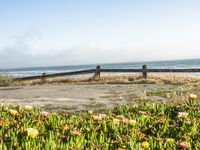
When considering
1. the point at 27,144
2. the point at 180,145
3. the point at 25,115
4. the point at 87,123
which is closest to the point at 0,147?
the point at 27,144

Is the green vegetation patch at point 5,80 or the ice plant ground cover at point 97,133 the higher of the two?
the ice plant ground cover at point 97,133

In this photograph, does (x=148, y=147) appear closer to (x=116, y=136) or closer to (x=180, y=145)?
(x=180, y=145)

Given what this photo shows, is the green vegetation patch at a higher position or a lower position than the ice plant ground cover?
lower

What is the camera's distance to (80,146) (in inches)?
156

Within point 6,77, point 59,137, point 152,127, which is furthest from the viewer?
point 6,77

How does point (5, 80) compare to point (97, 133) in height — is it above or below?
below

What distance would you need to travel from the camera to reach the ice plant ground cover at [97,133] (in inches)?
154

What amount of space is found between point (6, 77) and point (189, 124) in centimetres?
2337

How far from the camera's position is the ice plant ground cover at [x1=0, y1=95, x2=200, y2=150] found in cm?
391

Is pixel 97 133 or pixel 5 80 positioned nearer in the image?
pixel 97 133

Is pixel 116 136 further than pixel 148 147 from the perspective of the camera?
Yes

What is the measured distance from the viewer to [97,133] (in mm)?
4730

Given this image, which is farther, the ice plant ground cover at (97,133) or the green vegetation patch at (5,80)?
the green vegetation patch at (5,80)

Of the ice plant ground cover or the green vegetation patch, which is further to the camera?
the green vegetation patch
